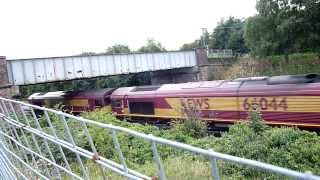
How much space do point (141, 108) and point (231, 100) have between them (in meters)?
8.00

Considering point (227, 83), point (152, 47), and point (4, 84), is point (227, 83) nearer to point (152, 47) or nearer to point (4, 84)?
point (4, 84)

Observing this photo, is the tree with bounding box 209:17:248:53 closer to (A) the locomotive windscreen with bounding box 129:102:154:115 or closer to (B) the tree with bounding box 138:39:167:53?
(B) the tree with bounding box 138:39:167:53

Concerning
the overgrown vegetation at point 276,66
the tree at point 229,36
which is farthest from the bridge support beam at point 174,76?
the tree at point 229,36

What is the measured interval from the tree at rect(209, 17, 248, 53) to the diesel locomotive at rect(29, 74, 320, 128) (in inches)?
1477

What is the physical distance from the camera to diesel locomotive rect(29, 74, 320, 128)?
1866cm

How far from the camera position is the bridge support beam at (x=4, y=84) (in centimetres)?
3572

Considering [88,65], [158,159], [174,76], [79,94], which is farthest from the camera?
[174,76]

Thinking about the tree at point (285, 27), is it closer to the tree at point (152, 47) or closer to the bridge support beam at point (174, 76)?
the bridge support beam at point (174, 76)

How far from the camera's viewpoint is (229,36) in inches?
2717

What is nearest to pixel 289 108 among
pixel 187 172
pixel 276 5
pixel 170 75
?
pixel 187 172

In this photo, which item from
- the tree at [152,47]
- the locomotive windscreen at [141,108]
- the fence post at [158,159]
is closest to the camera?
the fence post at [158,159]

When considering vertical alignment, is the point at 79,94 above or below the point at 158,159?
below

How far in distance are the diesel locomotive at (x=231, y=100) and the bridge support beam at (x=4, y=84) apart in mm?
9673

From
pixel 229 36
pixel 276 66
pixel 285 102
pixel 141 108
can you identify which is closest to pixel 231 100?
pixel 285 102
